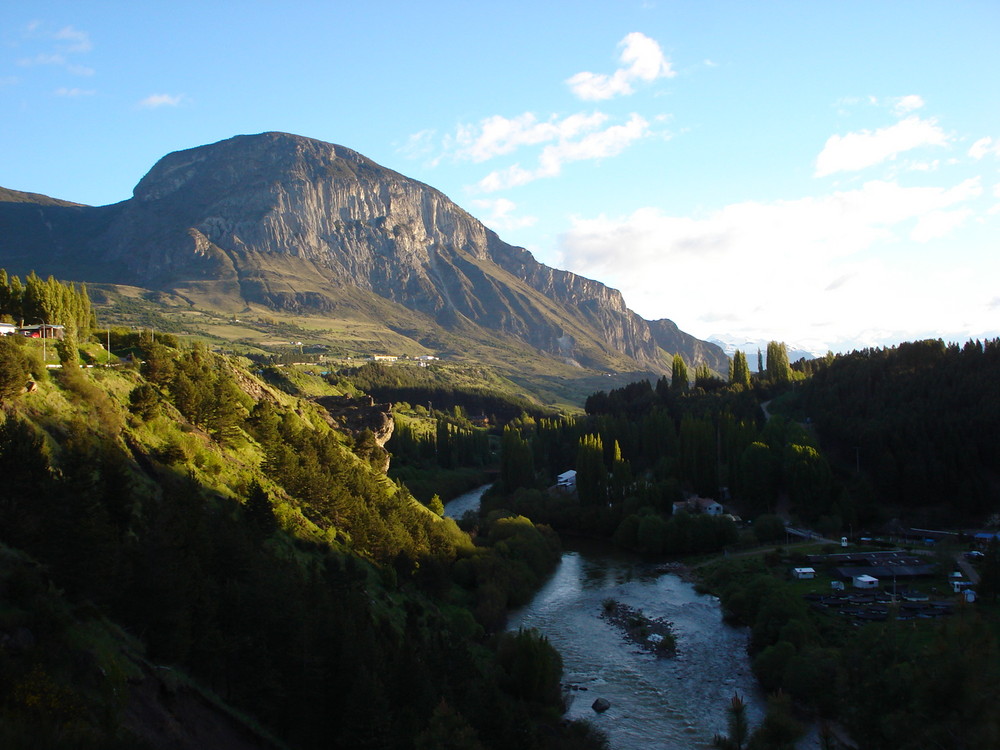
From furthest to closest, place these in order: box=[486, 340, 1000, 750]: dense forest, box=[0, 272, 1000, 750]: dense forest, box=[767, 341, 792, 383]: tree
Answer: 1. box=[767, 341, 792, 383]: tree
2. box=[486, 340, 1000, 750]: dense forest
3. box=[0, 272, 1000, 750]: dense forest

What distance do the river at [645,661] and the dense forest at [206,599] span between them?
3537mm

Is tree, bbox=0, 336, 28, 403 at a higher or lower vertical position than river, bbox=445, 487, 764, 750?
higher

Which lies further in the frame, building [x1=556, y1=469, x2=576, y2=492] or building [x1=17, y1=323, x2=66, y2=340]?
building [x1=556, y1=469, x2=576, y2=492]

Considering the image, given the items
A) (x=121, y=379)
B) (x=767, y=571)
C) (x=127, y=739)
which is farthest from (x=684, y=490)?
(x=127, y=739)

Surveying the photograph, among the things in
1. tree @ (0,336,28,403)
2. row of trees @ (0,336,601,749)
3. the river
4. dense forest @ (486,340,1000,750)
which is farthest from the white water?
tree @ (0,336,28,403)

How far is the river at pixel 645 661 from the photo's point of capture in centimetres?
4169

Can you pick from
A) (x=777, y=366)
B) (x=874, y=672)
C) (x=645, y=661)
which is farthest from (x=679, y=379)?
(x=874, y=672)

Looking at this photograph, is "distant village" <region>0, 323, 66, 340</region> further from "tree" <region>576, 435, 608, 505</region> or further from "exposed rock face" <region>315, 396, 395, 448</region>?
"tree" <region>576, 435, 608, 505</region>

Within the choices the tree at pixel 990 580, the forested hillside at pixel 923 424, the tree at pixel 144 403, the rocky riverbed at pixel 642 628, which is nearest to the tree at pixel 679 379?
the forested hillside at pixel 923 424

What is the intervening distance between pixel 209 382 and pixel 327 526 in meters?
14.7

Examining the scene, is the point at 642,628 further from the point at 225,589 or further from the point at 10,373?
the point at 10,373

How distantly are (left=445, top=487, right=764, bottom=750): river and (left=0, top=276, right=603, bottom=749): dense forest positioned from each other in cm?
354

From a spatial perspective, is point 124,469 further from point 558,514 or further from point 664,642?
point 558,514

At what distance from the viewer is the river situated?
4169 cm
